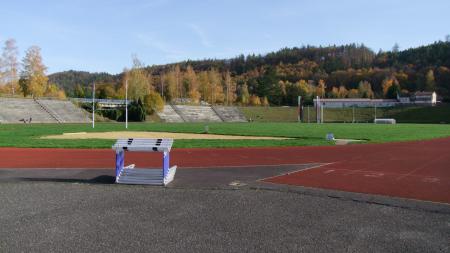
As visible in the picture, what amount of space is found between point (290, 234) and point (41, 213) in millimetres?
4381

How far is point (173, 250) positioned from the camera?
18.0 feet

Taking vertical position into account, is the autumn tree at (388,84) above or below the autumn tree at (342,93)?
above

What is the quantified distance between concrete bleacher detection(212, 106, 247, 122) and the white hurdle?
91587 millimetres

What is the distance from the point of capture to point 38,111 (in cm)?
7231

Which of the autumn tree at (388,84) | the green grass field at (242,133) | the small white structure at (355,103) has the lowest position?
the green grass field at (242,133)

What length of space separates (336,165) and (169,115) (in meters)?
82.5

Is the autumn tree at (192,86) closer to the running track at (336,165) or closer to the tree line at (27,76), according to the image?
the tree line at (27,76)

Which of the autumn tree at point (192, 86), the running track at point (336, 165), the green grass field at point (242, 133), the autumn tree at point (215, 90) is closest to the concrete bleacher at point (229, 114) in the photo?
the autumn tree at point (192, 86)

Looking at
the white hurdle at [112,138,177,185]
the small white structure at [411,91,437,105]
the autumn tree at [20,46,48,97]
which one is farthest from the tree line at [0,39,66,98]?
the small white structure at [411,91,437,105]

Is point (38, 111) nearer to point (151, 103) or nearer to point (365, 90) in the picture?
point (151, 103)

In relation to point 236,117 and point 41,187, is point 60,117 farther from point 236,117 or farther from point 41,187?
point 41,187

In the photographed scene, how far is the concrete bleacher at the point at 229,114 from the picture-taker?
10538 centimetres

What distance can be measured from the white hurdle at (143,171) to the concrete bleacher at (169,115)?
7988cm

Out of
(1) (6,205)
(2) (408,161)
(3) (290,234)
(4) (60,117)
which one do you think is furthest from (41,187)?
(4) (60,117)
